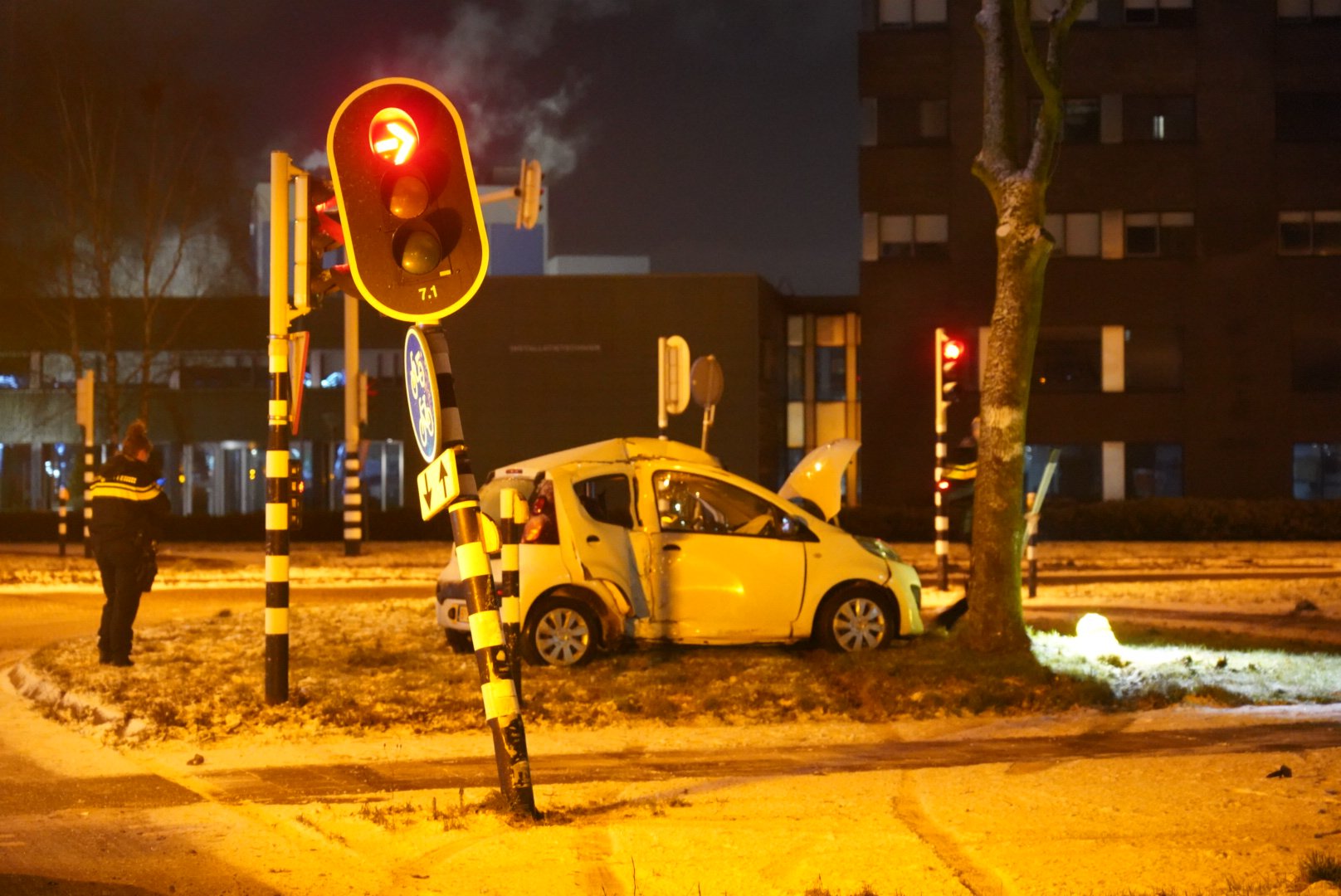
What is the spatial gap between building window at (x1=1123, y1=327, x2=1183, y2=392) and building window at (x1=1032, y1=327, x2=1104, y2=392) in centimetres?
68

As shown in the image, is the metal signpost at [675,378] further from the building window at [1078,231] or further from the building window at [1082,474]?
the building window at [1078,231]

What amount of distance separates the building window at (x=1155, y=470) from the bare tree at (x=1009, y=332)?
27232mm

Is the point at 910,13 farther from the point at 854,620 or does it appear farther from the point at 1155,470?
the point at 854,620

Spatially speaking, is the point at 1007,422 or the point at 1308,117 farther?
the point at 1308,117

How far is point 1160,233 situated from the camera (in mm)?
38031

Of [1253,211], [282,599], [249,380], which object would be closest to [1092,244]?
[1253,211]

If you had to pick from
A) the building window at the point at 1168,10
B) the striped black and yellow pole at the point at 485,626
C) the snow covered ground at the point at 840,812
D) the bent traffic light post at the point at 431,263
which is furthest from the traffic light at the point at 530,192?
the building window at the point at 1168,10

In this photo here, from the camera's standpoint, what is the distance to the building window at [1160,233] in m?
38.0

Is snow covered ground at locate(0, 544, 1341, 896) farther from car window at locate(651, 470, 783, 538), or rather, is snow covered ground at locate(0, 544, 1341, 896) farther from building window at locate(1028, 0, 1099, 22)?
building window at locate(1028, 0, 1099, 22)

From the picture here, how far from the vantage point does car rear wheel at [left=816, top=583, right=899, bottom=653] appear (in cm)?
1245

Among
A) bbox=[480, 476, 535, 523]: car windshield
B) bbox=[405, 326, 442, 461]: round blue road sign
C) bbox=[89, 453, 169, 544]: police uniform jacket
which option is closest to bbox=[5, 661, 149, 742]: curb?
bbox=[89, 453, 169, 544]: police uniform jacket

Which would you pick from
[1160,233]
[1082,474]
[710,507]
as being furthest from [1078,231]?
[710,507]

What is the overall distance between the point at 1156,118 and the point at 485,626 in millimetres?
34882

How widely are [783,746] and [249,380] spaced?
36.2 meters
